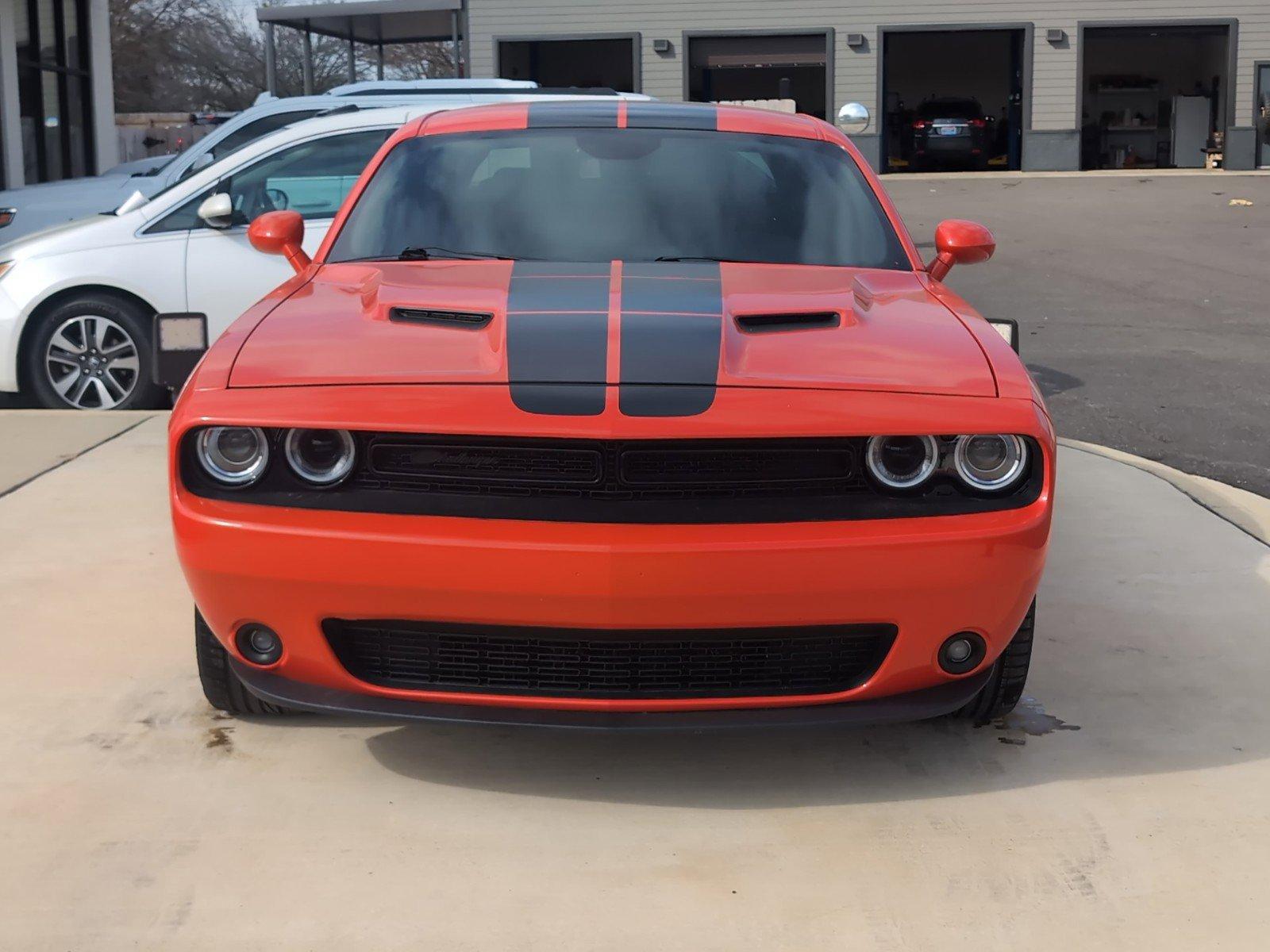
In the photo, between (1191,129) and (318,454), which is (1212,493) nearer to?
(318,454)

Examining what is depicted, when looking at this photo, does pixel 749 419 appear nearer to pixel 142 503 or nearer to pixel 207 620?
pixel 207 620

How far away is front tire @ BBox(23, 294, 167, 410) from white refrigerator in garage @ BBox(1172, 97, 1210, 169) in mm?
31037

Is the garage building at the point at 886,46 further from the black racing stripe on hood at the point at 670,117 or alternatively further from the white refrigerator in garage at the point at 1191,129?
the black racing stripe on hood at the point at 670,117

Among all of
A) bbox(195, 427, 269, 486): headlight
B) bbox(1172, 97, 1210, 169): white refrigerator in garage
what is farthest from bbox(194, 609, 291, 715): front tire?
bbox(1172, 97, 1210, 169): white refrigerator in garage

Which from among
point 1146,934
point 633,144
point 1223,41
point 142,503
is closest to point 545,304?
point 633,144

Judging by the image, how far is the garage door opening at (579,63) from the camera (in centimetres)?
3519

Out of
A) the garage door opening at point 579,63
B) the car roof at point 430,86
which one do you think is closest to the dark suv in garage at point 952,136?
the garage door opening at point 579,63

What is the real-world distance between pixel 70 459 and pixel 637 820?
422cm

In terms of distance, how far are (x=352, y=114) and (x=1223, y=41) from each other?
1204 inches

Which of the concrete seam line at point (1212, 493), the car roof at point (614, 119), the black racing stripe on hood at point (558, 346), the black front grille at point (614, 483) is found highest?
the car roof at point (614, 119)

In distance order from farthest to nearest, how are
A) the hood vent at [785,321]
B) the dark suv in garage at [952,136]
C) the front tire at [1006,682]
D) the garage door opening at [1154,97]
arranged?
the garage door opening at [1154,97] < the dark suv in garage at [952,136] < the front tire at [1006,682] < the hood vent at [785,321]

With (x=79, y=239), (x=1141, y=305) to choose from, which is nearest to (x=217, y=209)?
(x=79, y=239)

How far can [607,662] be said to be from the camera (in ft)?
10.3

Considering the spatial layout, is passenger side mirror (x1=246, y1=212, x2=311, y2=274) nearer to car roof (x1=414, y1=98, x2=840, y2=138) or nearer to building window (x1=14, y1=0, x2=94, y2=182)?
car roof (x1=414, y1=98, x2=840, y2=138)
